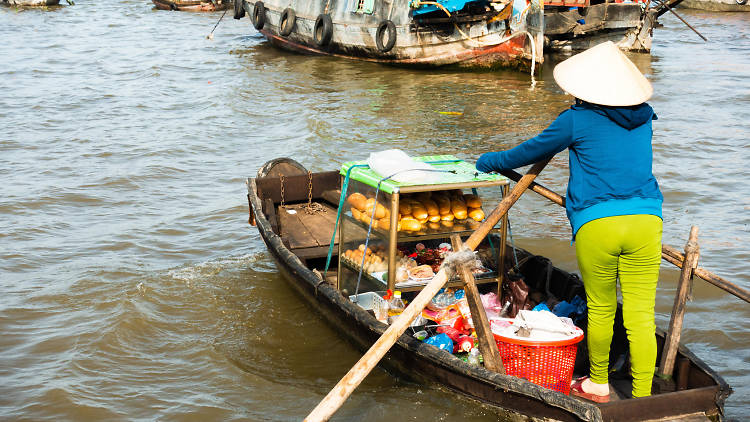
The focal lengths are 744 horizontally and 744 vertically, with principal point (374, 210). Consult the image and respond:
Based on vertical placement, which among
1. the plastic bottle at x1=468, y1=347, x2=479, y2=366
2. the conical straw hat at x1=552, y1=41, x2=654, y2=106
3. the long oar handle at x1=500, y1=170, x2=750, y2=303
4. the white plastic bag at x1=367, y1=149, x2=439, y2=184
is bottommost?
the plastic bottle at x1=468, y1=347, x2=479, y2=366

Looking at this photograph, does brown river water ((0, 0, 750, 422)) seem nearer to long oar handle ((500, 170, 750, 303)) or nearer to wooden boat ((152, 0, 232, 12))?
long oar handle ((500, 170, 750, 303))

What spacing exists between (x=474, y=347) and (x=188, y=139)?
870 cm

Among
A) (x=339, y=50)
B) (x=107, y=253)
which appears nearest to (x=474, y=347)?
(x=107, y=253)

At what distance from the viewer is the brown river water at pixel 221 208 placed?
18.0 feet

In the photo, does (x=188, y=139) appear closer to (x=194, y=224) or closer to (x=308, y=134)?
(x=308, y=134)

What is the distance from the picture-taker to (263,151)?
11828 mm

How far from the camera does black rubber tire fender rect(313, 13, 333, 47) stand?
19062 millimetres

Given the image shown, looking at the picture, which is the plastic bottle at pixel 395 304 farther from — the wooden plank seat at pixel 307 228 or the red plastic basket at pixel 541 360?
the wooden plank seat at pixel 307 228

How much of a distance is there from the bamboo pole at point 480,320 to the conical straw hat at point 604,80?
3.40 feet

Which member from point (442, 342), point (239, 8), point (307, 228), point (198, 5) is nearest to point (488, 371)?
point (442, 342)

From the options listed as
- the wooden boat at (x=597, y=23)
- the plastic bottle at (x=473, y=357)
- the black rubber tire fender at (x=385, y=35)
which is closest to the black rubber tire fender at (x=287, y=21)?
the black rubber tire fender at (x=385, y=35)

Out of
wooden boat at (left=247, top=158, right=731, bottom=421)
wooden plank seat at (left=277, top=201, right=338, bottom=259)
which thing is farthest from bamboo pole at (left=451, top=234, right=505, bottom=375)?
wooden plank seat at (left=277, top=201, right=338, bottom=259)

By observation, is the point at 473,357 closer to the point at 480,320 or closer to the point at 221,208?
the point at 480,320

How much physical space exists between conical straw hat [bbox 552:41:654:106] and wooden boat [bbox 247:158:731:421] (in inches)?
62.3
